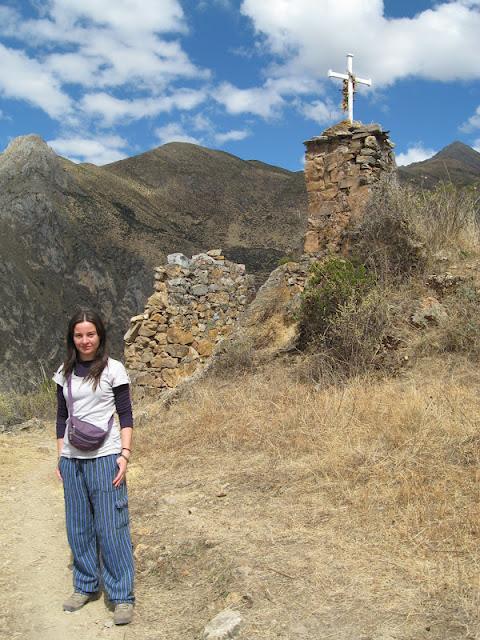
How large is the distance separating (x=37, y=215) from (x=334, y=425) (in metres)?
26.0

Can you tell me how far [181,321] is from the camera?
35.3 feet

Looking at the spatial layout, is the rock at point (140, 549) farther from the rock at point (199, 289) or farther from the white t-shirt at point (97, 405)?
the rock at point (199, 289)

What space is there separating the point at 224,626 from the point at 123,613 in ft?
2.09

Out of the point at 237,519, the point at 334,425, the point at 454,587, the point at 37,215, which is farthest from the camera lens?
the point at 37,215

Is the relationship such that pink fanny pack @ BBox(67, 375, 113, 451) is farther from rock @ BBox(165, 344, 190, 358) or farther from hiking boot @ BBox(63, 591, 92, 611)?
rock @ BBox(165, 344, 190, 358)

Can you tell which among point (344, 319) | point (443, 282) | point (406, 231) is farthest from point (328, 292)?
point (406, 231)

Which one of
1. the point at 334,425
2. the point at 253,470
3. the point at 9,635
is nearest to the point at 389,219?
the point at 334,425

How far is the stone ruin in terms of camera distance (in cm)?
930

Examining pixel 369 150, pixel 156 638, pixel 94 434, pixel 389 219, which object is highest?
pixel 369 150

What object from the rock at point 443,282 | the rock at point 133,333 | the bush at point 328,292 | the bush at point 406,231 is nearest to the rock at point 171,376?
the rock at point 133,333

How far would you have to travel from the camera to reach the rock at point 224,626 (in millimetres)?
2973

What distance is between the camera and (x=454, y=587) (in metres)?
3.11

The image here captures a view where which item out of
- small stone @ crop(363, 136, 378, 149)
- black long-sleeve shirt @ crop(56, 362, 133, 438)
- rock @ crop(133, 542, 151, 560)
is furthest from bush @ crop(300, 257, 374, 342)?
black long-sleeve shirt @ crop(56, 362, 133, 438)

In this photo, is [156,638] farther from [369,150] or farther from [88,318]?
[369,150]
